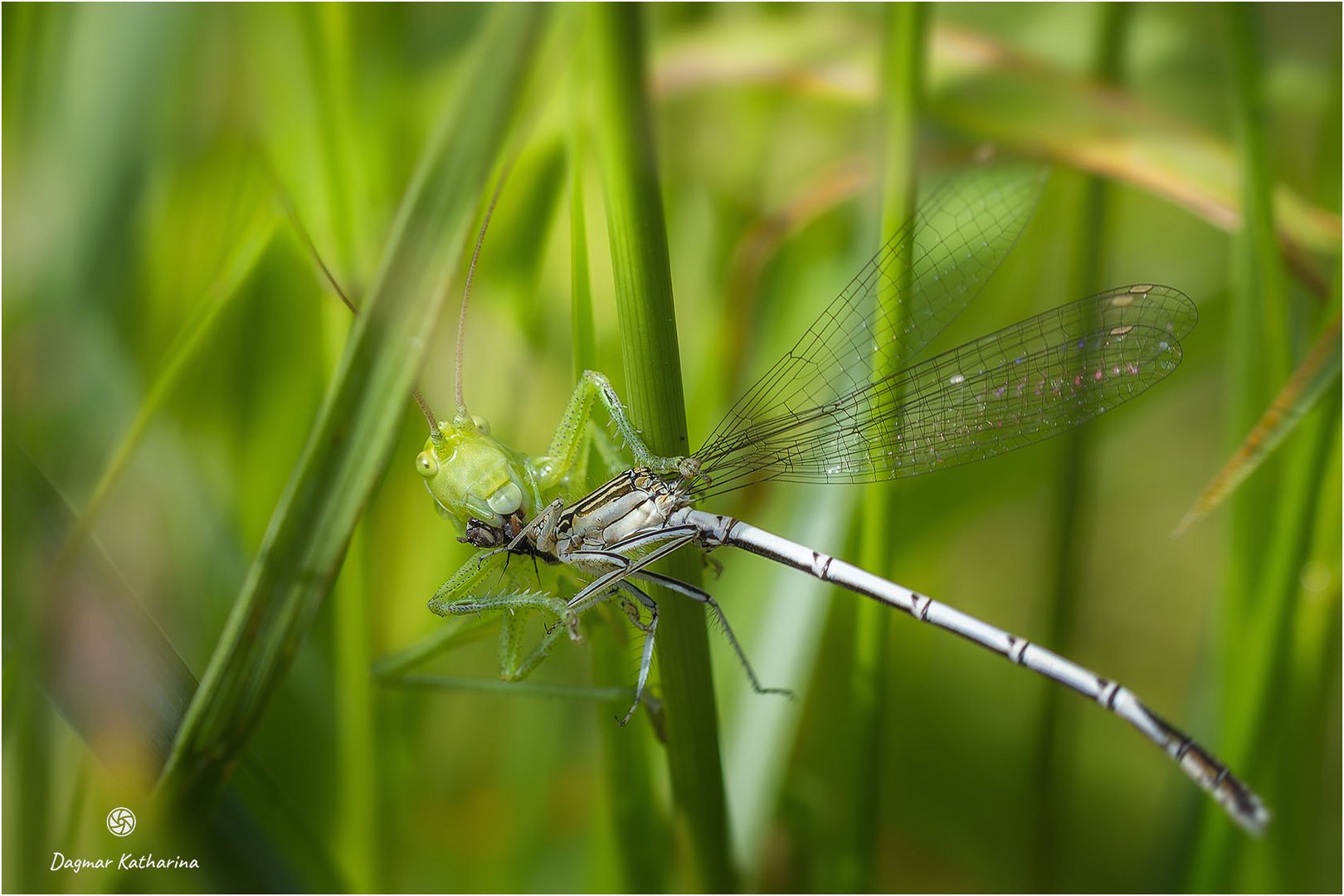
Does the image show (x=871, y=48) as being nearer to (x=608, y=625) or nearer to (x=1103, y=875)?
(x=608, y=625)

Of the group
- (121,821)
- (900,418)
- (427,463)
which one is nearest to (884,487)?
(900,418)

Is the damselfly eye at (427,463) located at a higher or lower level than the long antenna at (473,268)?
lower

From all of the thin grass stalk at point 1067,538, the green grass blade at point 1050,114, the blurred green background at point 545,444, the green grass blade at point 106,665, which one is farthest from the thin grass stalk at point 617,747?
the thin grass stalk at point 1067,538

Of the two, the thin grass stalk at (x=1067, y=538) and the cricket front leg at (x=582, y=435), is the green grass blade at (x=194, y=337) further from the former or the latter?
the thin grass stalk at (x=1067, y=538)

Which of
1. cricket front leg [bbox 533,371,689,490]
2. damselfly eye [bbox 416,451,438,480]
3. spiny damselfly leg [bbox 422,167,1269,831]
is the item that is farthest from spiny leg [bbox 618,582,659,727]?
damselfly eye [bbox 416,451,438,480]

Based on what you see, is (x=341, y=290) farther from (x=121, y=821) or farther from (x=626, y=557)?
(x=121, y=821)

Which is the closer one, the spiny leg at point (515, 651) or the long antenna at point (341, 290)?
the long antenna at point (341, 290)
